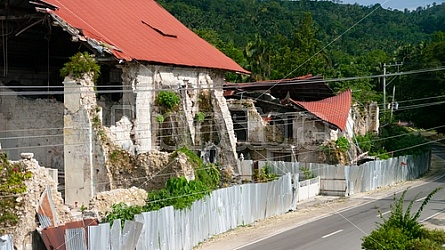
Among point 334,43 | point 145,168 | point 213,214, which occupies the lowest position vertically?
point 213,214

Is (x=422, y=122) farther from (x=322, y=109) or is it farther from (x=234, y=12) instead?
(x=234, y=12)

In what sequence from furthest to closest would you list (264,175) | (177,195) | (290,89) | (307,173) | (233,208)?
(290,89)
(307,173)
(264,175)
(233,208)
(177,195)

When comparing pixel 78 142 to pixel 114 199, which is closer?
pixel 114 199

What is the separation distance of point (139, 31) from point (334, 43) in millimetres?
80165

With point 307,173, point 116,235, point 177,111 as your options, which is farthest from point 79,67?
point 307,173

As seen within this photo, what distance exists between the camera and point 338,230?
2162 cm

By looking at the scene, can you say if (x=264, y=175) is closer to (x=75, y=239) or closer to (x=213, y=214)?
(x=213, y=214)

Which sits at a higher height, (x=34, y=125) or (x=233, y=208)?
(x=34, y=125)

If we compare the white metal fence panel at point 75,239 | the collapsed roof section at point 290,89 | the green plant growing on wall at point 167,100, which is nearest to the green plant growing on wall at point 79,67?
the green plant growing on wall at point 167,100

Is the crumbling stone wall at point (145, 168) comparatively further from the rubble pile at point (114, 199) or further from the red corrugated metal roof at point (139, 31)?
the red corrugated metal roof at point (139, 31)

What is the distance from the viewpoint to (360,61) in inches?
3105

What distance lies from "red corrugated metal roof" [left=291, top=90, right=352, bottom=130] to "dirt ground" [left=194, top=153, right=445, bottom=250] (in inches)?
189

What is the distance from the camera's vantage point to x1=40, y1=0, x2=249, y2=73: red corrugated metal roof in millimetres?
24047

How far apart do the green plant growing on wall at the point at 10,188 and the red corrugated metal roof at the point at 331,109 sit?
21495 millimetres
